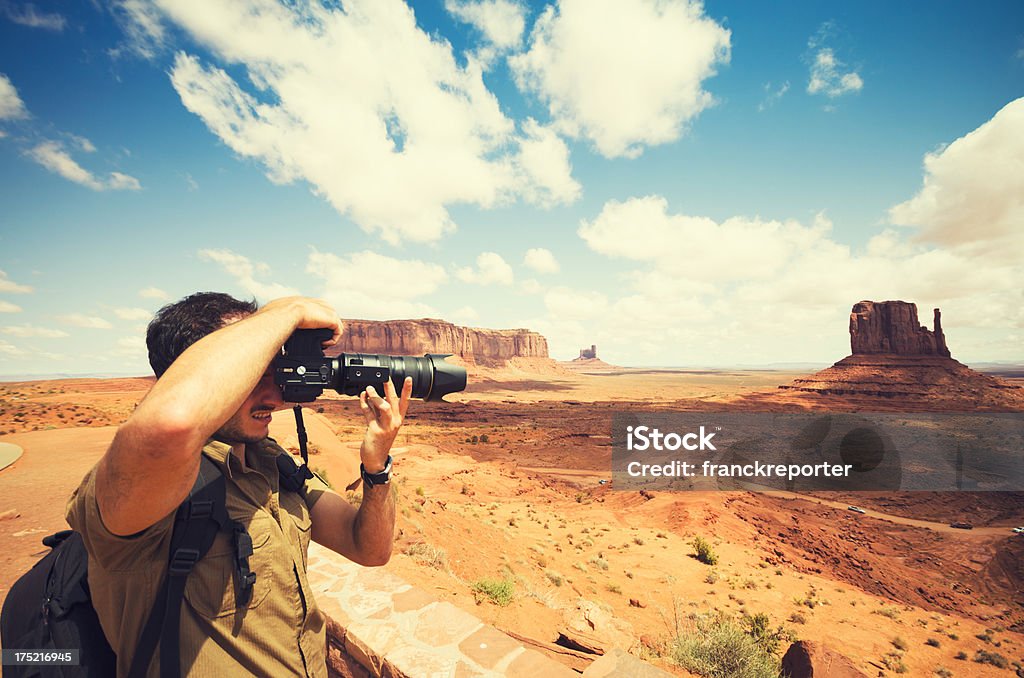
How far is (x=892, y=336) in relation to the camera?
2258 inches

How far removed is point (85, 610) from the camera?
45.8 inches

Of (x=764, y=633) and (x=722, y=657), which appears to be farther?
(x=764, y=633)

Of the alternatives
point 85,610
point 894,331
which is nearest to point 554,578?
point 85,610

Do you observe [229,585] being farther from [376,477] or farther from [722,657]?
[722,657]

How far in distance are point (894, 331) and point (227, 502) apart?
77327 mm

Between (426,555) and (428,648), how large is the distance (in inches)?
163

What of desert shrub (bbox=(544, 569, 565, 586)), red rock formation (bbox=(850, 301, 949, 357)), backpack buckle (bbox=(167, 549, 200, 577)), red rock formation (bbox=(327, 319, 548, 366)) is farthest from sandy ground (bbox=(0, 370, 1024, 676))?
red rock formation (bbox=(327, 319, 548, 366))

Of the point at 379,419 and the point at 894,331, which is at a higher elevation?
the point at 894,331

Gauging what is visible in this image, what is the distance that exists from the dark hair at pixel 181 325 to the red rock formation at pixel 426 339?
8028cm

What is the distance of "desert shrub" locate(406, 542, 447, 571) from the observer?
653 centimetres

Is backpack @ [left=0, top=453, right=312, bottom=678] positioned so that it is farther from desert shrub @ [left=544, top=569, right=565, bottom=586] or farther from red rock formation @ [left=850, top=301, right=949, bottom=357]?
red rock formation @ [left=850, top=301, right=949, bottom=357]

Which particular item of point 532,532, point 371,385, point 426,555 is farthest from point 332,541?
point 532,532

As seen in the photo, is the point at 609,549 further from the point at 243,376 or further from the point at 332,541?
the point at 243,376

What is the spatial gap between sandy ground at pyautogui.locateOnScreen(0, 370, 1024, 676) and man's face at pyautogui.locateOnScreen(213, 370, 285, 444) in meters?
4.31
